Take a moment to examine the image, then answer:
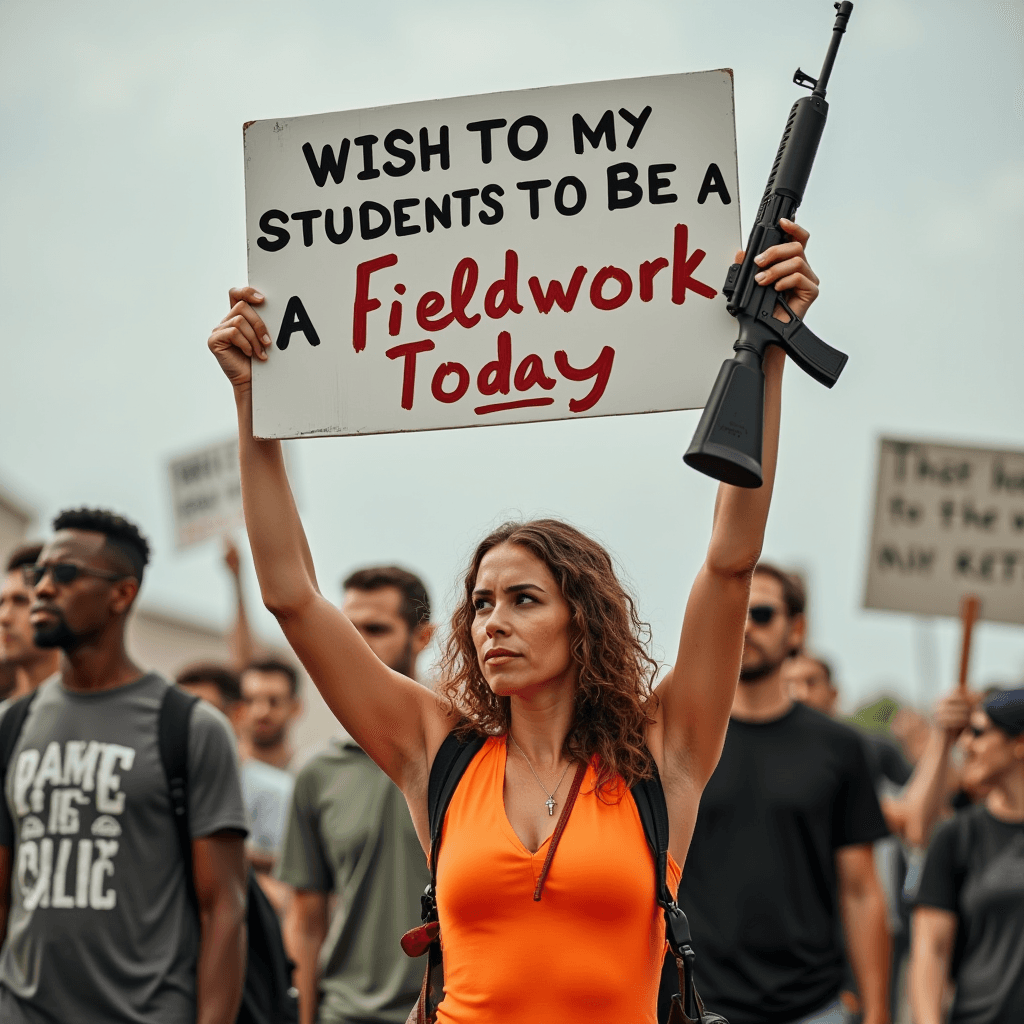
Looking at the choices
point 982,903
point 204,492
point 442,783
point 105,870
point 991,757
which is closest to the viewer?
point 442,783

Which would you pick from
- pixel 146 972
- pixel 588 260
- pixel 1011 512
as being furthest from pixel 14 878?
pixel 1011 512

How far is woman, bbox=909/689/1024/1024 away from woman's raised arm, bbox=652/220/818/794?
117 inches

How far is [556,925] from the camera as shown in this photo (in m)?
3.07

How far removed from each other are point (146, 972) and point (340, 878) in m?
1.08

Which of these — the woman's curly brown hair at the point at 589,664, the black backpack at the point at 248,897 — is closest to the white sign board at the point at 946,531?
the black backpack at the point at 248,897

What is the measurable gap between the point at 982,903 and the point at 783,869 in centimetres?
112

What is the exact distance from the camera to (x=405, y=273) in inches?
137

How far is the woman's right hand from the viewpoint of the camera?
3.46 m

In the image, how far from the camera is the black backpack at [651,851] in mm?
3066

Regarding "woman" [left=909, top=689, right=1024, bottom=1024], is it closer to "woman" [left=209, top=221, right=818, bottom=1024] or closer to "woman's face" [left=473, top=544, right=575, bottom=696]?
"woman" [left=209, top=221, right=818, bottom=1024]

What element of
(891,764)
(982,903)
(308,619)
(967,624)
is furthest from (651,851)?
(891,764)

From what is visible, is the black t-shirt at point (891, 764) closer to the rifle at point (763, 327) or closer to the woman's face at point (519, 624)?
the woman's face at point (519, 624)

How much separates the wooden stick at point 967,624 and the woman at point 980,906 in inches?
26.5

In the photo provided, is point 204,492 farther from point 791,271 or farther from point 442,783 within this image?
point 791,271
